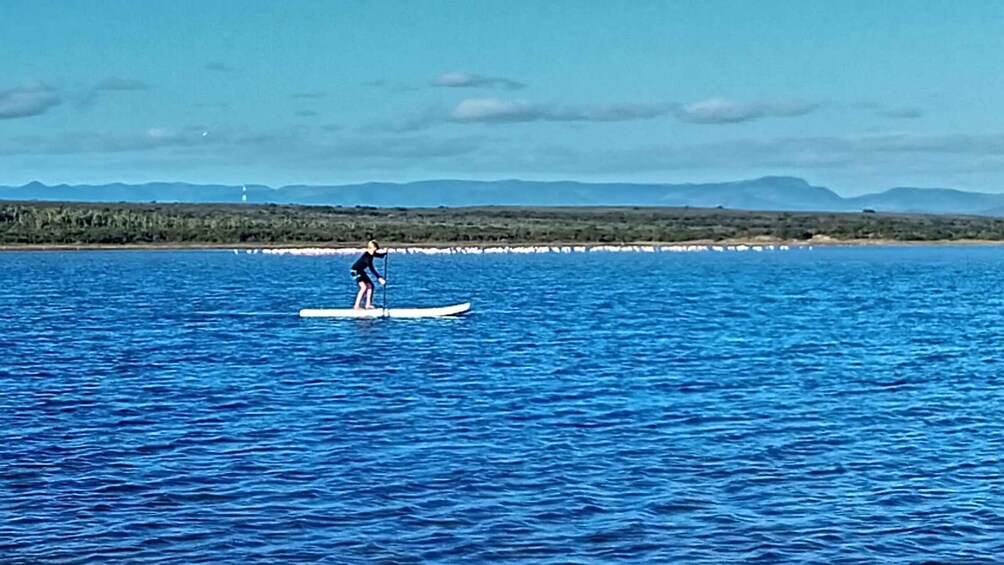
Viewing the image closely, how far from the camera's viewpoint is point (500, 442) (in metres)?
18.8

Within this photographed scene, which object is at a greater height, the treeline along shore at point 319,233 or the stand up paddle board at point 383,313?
the treeline along shore at point 319,233

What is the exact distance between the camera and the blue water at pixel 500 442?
13.7 metres

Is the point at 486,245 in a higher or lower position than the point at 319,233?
lower

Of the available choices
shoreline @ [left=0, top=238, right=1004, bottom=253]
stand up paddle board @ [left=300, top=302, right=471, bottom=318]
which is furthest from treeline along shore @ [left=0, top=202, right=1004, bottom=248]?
stand up paddle board @ [left=300, top=302, right=471, bottom=318]

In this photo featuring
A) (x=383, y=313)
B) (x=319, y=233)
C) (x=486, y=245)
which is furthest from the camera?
(x=486, y=245)

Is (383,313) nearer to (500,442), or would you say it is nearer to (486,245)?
(500,442)

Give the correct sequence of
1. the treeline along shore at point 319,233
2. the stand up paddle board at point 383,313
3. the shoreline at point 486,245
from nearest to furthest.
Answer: the stand up paddle board at point 383,313
the shoreline at point 486,245
the treeline along shore at point 319,233

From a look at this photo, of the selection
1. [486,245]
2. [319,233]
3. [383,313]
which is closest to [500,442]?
[383,313]

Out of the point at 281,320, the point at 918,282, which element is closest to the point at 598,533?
the point at 281,320

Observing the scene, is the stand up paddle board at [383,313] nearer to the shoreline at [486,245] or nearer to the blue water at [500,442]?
the blue water at [500,442]

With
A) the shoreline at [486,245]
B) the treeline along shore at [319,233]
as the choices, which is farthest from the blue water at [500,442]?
the treeline along shore at [319,233]

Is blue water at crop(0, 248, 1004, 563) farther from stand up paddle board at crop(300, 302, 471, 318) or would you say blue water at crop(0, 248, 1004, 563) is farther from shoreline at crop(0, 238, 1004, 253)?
shoreline at crop(0, 238, 1004, 253)

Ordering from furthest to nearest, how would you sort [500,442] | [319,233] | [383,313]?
[319,233] < [383,313] < [500,442]

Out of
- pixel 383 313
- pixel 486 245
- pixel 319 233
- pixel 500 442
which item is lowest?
pixel 500 442
